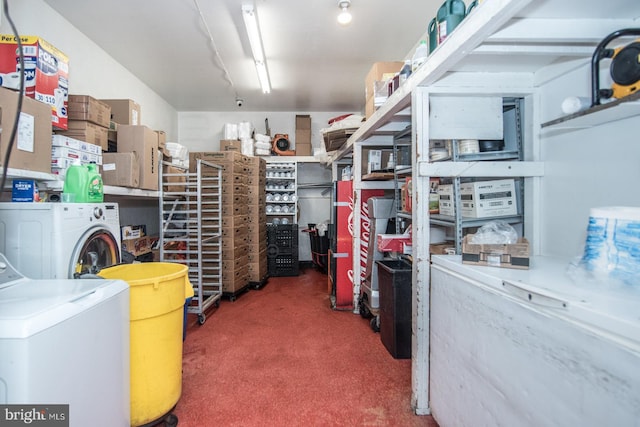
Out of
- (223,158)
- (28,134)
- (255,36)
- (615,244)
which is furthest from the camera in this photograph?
(223,158)

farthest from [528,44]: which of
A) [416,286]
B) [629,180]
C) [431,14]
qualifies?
[431,14]

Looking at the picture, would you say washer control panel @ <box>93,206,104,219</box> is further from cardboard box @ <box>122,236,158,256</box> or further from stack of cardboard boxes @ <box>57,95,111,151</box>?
cardboard box @ <box>122,236,158,256</box>

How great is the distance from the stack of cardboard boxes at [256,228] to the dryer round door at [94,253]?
217cm

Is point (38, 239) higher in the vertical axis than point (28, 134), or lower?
lower

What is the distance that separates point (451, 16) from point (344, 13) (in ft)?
4.46

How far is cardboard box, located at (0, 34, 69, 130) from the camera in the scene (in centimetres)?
175

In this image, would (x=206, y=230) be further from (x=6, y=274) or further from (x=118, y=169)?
(x=6, y=274)

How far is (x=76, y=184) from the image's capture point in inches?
67.9

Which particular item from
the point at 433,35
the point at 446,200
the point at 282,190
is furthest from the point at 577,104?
the point at 282,190

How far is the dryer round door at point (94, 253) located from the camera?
150 cm

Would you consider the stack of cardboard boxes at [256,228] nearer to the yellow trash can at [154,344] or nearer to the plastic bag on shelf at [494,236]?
the yellow trash can at [154,344]

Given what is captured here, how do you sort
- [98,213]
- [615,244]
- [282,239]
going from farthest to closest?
[282,239]
[98,213]
[615,244]

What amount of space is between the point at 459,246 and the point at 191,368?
6.36 ft

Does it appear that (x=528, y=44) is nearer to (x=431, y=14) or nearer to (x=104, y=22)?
(x=431, y=14)
